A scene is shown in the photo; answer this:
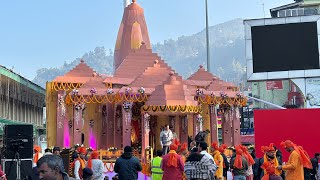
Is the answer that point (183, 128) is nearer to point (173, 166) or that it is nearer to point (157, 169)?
point (157, 169)

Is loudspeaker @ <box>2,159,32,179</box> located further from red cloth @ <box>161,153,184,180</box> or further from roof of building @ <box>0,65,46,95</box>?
roof of building @ <box>0,65,46,95</box>

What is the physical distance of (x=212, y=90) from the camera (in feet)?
92.1

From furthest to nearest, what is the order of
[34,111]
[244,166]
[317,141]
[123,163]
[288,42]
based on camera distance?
1. [34,111]
2. [288,42]
3. [317,141]
4. [244,166]
5. [123,163]

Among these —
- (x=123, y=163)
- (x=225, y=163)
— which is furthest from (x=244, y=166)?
(x=123, y=163)

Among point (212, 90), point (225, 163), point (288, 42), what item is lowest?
point (225, 163)

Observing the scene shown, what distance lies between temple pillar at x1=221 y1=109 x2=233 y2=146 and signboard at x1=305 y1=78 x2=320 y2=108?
6749 millimetres

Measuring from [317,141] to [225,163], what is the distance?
4195 millimetres

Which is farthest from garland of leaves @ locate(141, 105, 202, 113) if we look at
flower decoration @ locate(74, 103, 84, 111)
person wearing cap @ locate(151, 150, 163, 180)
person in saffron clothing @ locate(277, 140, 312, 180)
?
person in saffron clothing @ locate(277, 140, 312, 180)

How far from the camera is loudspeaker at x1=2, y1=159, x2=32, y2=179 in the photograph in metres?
12.3

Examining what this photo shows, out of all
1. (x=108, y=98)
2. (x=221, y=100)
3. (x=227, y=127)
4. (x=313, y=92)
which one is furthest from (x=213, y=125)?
(x=313, y=92)

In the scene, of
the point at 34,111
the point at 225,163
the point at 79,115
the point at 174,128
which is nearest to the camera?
the point at 225,163

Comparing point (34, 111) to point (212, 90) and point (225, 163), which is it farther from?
point (225, 163)

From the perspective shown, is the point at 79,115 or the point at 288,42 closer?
the point at 79,115

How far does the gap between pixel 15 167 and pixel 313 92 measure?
82.2 feet
